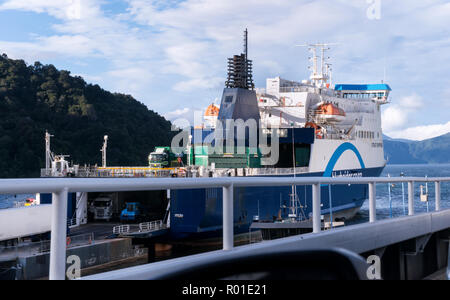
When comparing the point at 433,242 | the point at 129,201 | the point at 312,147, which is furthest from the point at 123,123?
the point at 433,242

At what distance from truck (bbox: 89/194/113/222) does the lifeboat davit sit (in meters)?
16.1

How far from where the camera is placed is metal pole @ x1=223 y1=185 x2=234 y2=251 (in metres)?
3.30

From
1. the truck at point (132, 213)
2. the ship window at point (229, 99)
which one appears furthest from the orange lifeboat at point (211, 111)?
the truck at point (132, 213)

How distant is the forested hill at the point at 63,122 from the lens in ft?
203

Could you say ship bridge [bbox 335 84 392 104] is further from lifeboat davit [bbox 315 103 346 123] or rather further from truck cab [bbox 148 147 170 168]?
truck cab [bbox 148 147 170 168]

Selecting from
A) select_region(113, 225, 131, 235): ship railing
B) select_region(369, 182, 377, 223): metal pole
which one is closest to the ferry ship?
select_region(113, 225, 131, 235): ship railing

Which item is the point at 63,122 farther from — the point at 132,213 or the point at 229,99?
the point at 132,213

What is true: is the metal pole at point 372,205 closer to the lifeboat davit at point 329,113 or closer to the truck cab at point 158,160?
the truck cab at point 158,160

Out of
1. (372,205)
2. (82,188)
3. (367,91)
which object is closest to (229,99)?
(367,91)

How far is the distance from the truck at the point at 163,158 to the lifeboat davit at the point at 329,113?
9449mm

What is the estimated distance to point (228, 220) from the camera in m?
3.36

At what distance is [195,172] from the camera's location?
21703mm

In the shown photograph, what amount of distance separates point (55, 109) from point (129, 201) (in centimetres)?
5452
